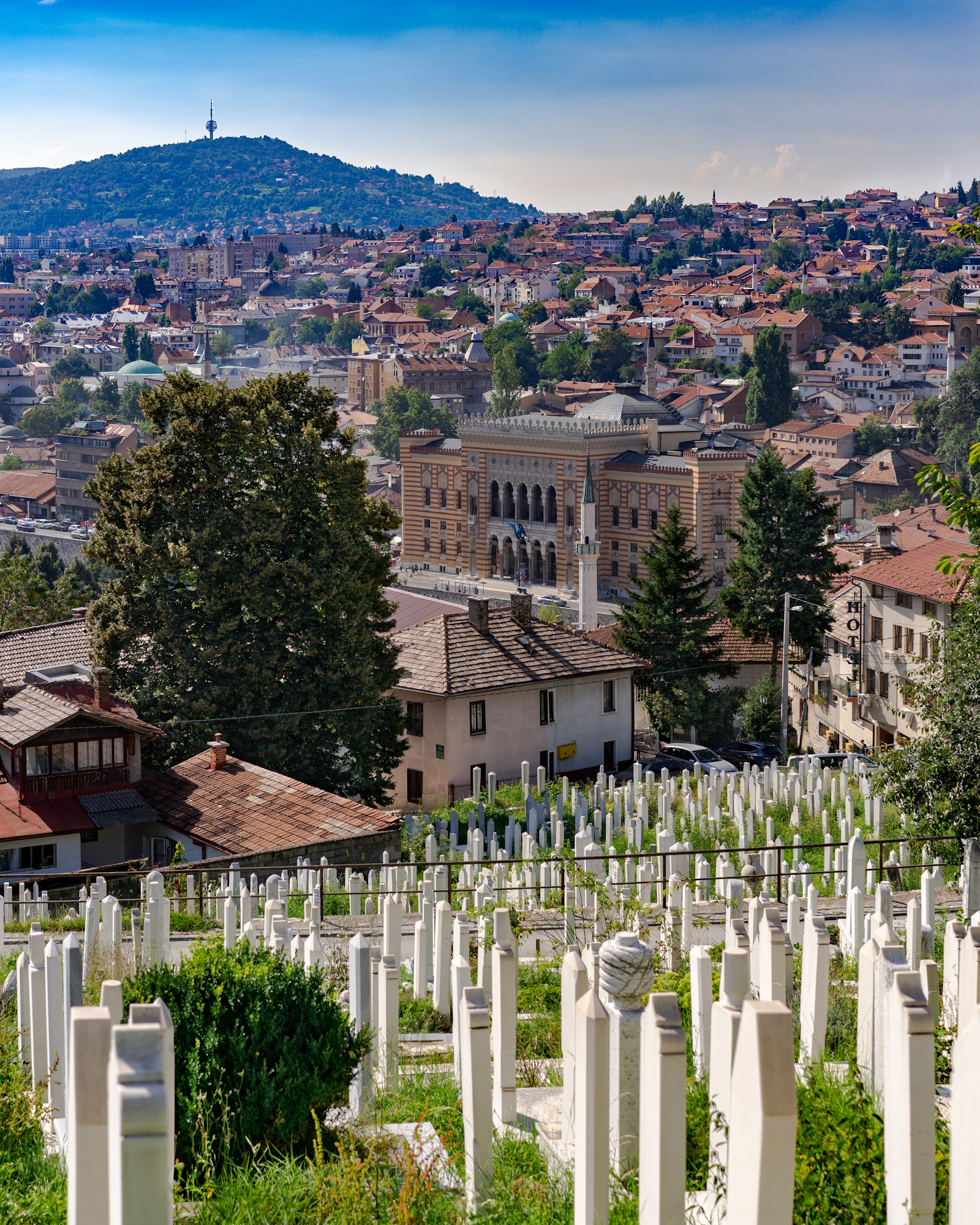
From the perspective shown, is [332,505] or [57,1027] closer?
[57,1027]

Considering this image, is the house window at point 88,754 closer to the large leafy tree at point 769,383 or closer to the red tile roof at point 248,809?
the red tile roof at point 248,809

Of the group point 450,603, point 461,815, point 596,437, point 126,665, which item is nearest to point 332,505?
point 126,665

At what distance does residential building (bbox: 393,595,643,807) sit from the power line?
220 cm

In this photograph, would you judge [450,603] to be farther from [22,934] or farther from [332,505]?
[22,934]

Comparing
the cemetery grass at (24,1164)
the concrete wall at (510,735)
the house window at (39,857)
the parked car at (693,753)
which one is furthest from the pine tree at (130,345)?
the cemetery grass at (24,1164)

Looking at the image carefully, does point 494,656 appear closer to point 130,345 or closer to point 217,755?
point 217,755

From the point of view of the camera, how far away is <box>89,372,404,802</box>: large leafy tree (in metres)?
24.5

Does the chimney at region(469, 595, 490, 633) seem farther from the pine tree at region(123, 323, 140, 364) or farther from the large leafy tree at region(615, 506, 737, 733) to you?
the pine tree at region(123, 323, 140, 364)

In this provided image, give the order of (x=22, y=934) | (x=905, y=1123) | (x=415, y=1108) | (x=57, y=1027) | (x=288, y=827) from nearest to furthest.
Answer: (x=905, y=1123), (x=415, y=1108), (x=57, y=1027), (x=22, y=934), (x=288, y=827)

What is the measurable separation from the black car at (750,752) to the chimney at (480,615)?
29.2 ft

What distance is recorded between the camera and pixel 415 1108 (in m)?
5.66

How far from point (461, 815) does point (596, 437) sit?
67.9 meters

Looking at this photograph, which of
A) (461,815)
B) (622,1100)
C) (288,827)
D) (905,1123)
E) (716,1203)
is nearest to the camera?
(905,1123)

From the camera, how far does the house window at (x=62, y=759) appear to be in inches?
856
